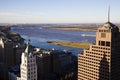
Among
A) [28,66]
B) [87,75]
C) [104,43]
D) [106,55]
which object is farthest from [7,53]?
[106,55]

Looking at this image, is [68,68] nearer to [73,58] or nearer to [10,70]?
[73,58]

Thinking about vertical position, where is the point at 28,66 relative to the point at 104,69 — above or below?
above

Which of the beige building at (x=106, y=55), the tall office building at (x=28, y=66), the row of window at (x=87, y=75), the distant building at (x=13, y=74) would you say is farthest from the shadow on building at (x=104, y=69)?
the distant building at (x=13, y=74)

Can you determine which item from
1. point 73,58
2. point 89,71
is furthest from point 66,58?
point 89,71

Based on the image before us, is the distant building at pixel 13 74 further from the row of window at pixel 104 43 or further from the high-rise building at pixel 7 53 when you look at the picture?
the row of window at pixel 104 43

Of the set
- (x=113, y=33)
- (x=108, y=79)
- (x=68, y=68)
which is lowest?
(x=68, y=68)

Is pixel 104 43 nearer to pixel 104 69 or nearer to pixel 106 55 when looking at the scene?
pixel 106 55

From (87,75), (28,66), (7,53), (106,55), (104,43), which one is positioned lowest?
(7,53)

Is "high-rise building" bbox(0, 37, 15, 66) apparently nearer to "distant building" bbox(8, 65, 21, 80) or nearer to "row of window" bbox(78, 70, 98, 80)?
"distant building" bbox(8, 65, 21, 80)
